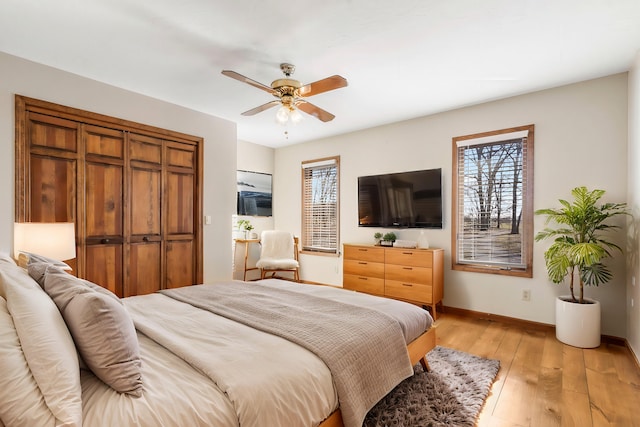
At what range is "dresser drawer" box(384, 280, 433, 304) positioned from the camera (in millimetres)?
3600

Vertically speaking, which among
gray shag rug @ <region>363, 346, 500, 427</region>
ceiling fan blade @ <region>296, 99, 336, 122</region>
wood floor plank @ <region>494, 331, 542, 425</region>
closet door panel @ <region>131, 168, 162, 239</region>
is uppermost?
ceiling fan blade @ <region>296, 99, 336, 122</region>

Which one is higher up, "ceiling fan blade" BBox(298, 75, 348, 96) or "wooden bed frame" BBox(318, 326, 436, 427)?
"ceiling fan blade" BBox(298, 75, 348, 96)

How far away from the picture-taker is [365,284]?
4152mm

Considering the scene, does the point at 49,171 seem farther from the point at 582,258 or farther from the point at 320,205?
the point at 582,258

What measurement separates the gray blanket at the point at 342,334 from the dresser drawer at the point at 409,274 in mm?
1819

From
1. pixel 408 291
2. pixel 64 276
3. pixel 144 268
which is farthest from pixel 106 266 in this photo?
pixel 408 291

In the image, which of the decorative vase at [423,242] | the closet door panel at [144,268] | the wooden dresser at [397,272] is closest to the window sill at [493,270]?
the wooden dresser at [397,272]

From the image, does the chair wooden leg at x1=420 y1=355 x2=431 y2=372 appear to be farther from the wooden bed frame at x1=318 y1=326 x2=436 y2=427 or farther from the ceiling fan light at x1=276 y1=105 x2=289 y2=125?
the ceiling fan light at x1=276 y1=105 x2=289 y2=125

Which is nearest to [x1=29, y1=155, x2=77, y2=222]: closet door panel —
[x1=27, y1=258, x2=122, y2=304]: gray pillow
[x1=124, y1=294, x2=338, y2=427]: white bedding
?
[x1=27, y1=258, x2=122, y2=304]: gray pillow

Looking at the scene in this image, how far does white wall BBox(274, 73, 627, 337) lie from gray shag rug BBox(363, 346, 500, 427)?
4.14 ft

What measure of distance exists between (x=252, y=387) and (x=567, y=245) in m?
3.02

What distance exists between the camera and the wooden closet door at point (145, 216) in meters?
3.46

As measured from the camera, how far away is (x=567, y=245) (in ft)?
9.30

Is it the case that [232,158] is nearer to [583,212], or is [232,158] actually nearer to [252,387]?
[252,387]
